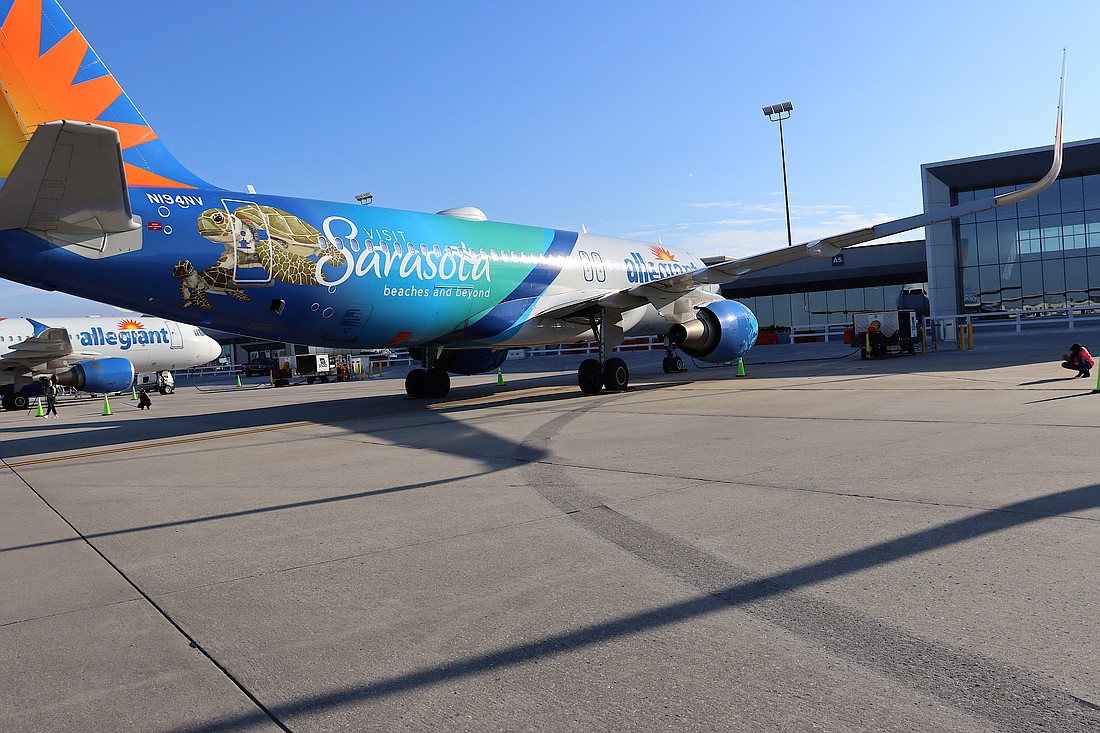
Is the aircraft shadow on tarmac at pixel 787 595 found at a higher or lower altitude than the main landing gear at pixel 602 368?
lower

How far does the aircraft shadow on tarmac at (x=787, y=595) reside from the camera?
8.36 feet

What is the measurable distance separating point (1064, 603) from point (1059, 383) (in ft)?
36.7

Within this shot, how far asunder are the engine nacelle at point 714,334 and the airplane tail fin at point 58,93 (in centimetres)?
998

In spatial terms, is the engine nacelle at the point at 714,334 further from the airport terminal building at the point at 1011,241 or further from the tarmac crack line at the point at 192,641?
the airport terminal building at the point at 1011,241

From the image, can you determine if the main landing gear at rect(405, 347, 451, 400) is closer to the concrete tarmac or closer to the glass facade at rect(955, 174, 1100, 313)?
the concrete tarmac

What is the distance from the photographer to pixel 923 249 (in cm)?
5406

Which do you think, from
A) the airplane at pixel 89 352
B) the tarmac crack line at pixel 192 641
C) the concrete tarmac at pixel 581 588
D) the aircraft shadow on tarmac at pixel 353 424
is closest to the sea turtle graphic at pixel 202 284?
the aircraft shadow on tarmac at pixel 353 424

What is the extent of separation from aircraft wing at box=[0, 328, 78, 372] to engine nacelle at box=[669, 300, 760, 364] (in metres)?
23.3

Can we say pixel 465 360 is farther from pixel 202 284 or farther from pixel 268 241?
pixel 202 284

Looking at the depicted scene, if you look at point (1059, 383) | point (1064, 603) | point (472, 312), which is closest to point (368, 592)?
point (1064, 603)

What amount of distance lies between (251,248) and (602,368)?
774 cm

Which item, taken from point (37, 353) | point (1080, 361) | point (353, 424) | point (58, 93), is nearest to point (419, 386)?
point (353, 424)

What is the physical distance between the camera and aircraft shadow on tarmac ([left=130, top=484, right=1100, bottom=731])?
2.55 m

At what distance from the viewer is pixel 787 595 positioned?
3.57 m
